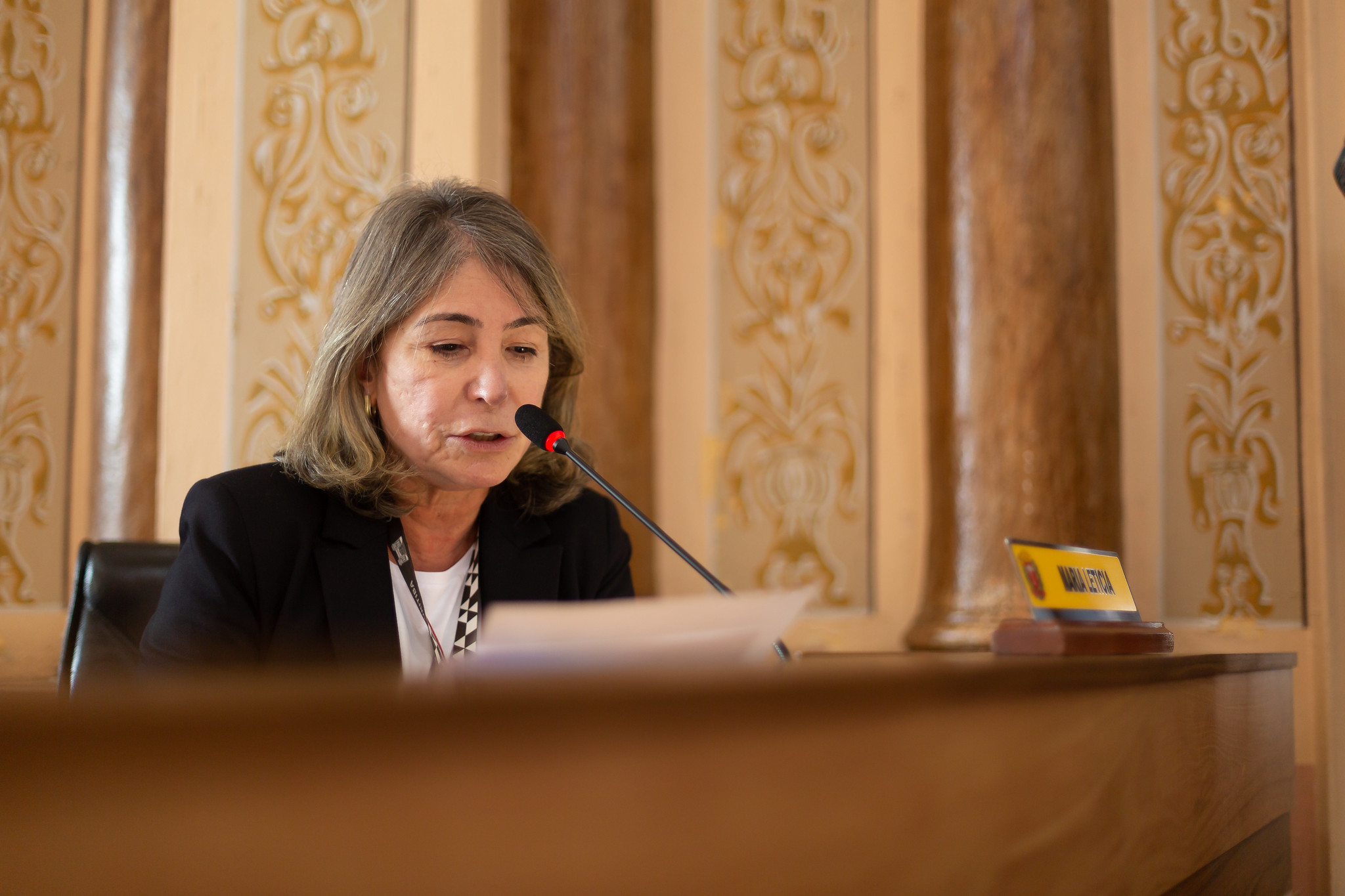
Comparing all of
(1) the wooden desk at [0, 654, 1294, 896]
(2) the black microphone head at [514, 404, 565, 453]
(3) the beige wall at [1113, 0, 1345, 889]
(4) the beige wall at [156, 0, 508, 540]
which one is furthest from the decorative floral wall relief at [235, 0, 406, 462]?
(1) the wooden desk at [0, 654, 1294, 896]

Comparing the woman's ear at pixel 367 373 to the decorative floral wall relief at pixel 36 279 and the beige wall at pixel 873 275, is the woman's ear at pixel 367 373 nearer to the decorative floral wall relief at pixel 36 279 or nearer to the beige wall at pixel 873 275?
the beige wall at pixel 873 275

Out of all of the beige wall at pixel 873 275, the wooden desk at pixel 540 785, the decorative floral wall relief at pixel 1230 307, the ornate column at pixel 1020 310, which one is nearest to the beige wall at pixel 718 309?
the beige wall at pixel 873 275

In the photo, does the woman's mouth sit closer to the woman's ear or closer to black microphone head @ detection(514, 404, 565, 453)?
black microphone head @ detection(514, 404, 565, 453)

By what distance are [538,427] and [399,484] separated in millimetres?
269

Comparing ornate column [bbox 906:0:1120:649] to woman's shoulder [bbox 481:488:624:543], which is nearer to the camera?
woman's shoulder [bbox 481:488:624:543]

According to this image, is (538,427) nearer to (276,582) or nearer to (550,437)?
(550,437)

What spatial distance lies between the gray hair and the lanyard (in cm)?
2

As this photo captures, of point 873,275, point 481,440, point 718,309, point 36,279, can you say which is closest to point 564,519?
point 481,440

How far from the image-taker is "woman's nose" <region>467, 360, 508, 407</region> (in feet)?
4.54

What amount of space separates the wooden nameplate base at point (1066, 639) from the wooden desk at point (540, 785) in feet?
1.09

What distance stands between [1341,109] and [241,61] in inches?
97.9

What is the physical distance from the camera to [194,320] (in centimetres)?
239

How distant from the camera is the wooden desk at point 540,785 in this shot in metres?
0.32

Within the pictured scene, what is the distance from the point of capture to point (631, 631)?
0.58 m
